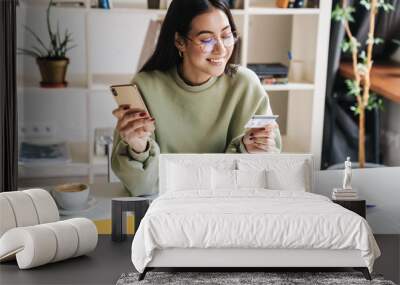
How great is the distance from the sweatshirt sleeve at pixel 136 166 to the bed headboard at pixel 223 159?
0.15 m

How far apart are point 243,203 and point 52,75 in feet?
6.00

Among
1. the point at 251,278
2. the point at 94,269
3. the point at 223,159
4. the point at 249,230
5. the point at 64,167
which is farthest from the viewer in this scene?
the point at 64,167

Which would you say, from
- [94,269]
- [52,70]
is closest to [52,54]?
[52,70]

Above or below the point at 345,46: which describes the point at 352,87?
below

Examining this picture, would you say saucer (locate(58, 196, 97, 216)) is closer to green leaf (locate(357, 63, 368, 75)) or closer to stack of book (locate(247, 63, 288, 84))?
stack of book (locate(247, 63, 288, 84))

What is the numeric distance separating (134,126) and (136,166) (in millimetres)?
303

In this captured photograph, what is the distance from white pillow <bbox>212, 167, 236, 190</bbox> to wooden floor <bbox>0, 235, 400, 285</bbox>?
781 millimetres

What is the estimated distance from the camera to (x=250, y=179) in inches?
207

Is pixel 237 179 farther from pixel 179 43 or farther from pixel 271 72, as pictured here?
pixel 179 43

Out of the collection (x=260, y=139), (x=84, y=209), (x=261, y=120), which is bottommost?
(x=84, y=209)

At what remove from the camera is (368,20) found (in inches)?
226

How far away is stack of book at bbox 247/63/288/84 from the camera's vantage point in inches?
223

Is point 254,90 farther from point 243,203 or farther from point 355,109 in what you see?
point 243,203

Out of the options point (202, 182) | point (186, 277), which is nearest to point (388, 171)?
point (202, 182)
